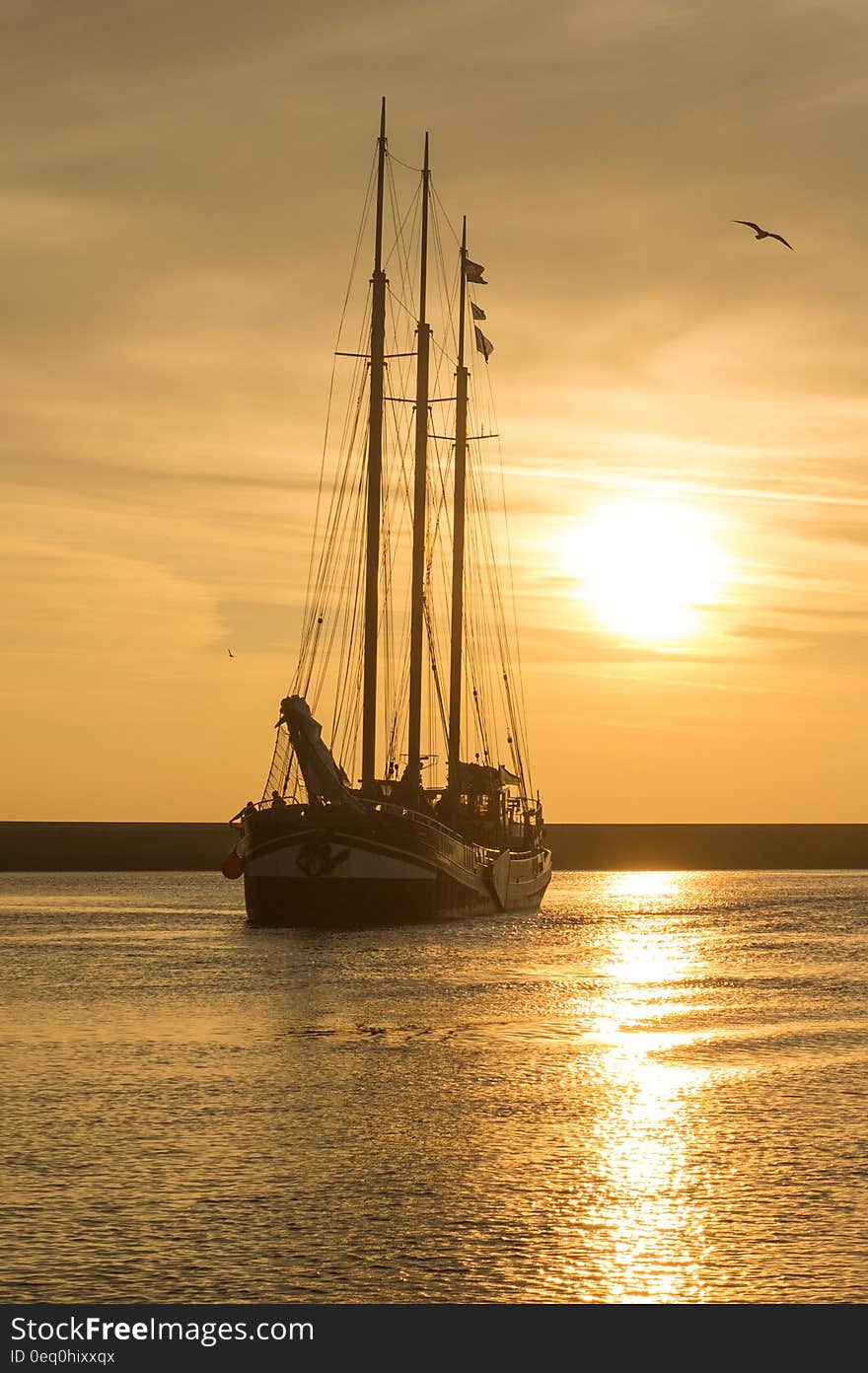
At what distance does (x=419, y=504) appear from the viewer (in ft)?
330

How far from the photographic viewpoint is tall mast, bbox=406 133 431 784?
101125mm

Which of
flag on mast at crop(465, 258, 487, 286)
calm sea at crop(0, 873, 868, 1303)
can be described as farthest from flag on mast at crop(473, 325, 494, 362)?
calm sea at crop(0, 873, 868, 1303)

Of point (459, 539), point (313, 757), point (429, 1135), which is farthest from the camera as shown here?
point (459, 539)

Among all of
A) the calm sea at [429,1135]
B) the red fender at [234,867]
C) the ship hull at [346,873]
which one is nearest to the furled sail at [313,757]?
the ship hull at [346,873]

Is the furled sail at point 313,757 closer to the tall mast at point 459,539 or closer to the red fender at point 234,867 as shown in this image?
the red fender at point 234,867

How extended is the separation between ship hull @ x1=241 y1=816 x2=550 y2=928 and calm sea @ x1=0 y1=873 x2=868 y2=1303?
1202cm

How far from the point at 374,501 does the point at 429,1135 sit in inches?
2539

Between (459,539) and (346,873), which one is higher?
(459,539)

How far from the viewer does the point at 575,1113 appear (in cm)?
3134

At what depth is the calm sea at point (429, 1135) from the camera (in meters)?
20.3

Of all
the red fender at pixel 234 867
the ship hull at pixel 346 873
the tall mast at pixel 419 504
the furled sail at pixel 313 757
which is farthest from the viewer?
the tall mast at pixel 419 504

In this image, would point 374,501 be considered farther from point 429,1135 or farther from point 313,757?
point 429,1135

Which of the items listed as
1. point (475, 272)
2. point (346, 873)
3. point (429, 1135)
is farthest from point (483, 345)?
point (429, 1135)

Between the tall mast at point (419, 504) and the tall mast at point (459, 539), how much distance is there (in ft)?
28.4
